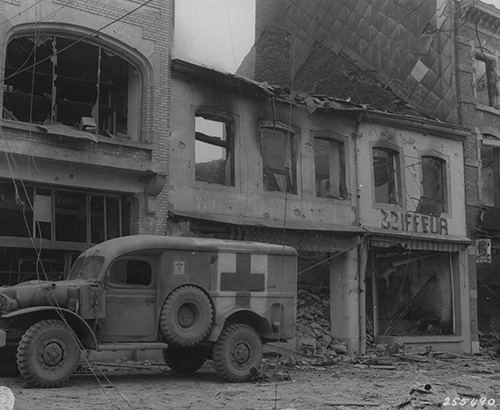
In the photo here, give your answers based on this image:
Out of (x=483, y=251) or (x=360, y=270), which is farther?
(x=483, y=251)

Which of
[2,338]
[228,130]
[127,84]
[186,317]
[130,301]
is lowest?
[2,338]

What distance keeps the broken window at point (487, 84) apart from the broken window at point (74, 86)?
1315 centimetres

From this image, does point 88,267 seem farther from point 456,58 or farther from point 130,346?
point 456,58

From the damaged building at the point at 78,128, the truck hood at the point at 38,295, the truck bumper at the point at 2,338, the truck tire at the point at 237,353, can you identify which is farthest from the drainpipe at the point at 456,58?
the truck bumper at the point at 2,338

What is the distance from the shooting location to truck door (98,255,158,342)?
1105 centimetres

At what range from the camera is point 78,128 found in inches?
599

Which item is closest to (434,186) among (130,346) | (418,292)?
(418,292)

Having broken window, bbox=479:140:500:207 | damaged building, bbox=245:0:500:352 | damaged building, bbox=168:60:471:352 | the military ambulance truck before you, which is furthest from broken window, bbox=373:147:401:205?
the military ambulance truck

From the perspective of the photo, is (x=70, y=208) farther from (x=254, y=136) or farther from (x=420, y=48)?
(x=420, y=48)

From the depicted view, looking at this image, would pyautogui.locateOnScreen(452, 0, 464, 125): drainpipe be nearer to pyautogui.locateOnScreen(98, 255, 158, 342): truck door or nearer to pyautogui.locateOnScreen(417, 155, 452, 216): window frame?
pyautogui.locateOnScreen(417, 155, 452, 216): window frame

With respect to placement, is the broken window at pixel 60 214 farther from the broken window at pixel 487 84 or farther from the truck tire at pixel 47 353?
the broken window at pixel 487 84

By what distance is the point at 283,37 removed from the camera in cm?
2672

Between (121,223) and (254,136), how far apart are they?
4323 millimetres

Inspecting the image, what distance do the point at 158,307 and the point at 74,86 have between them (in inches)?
302
